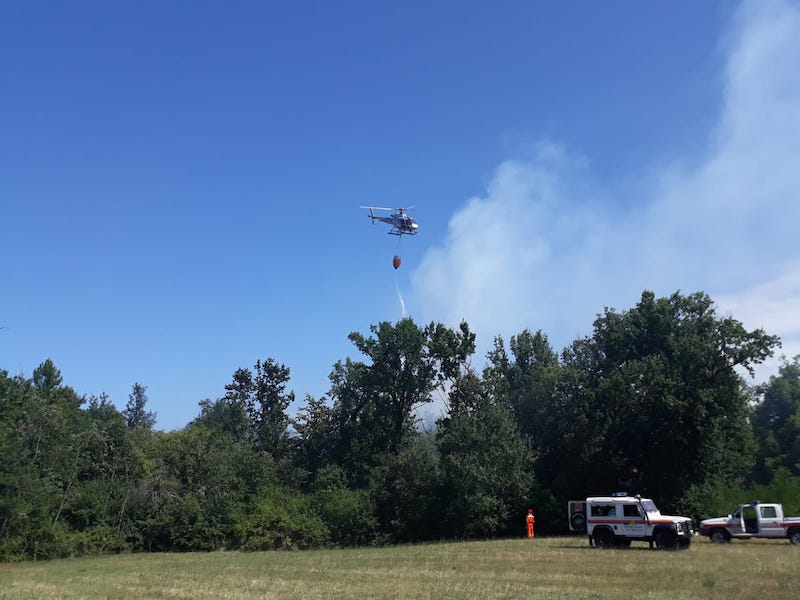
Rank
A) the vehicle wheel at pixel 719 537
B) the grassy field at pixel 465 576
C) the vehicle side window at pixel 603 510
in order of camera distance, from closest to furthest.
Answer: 1. the grassy field at pixel 465 576
2. the vehicle side window at pixel 603 510
3. the vehicle wheel at pixel 719 537

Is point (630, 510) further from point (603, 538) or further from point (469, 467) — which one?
point (469, 467)

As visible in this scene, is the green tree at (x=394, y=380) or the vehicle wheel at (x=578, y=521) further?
the green tree at (x=394, y=380)

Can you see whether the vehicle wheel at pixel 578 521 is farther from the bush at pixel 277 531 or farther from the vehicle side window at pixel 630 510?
the bush at pixel 277 531

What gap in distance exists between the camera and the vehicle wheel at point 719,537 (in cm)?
2825

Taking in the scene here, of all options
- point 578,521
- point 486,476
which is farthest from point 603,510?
point 486,476

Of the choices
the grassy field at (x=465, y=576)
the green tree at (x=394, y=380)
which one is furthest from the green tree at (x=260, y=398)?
the grassy field at (x=465, y=576)

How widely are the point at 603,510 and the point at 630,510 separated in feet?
3.94

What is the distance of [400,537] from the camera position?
40.9 meters

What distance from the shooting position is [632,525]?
26062 millimetres

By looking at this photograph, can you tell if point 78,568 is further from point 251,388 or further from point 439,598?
point 251,388

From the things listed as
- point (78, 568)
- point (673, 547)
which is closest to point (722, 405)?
point (673, 547)

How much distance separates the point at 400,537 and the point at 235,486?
1289cm

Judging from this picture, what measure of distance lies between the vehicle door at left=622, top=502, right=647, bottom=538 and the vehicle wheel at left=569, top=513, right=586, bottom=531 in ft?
11.5

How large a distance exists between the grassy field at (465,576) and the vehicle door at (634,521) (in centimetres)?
78
